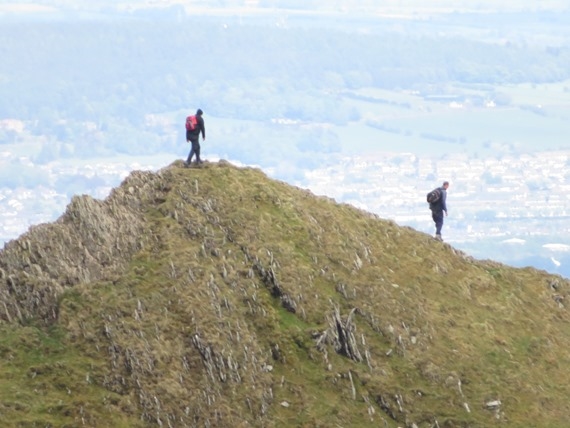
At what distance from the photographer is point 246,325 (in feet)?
148

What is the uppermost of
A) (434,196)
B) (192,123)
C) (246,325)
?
(192,123)

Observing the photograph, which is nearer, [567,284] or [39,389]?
[39,389]

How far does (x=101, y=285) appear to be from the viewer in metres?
45.0

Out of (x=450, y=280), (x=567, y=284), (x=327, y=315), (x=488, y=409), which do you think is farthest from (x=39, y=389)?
(x=567, y=284)

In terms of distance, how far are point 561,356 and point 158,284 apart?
15667 millimetres

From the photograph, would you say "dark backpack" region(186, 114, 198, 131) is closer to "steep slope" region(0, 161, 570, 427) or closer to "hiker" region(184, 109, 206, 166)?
"hiker" region(184, 109, 206, 166)

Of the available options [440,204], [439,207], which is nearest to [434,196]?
[440,204]

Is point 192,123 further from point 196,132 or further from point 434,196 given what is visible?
point 434,196

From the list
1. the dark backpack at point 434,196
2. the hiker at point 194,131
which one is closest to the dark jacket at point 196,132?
the hiker at point 194,131

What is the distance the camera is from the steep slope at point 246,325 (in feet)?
137

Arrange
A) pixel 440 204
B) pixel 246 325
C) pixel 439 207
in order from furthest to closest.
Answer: pixel 439 207 → pixel 440 204 → pixel 246 325

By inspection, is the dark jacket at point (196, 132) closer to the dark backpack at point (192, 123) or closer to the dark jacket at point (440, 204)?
the dark backpack at point (192, 123)

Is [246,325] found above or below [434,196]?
below

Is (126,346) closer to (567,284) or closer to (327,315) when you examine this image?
(327,315)
